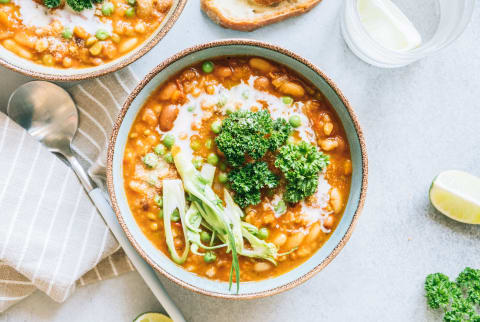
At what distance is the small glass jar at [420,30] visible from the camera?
2.85 m

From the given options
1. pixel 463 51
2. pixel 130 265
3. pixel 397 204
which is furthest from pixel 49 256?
pixel 463 51

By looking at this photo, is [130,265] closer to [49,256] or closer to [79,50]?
[49,256]

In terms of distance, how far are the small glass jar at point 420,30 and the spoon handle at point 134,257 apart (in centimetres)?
177

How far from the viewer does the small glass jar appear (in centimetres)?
285

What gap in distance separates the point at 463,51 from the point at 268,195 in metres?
1.55

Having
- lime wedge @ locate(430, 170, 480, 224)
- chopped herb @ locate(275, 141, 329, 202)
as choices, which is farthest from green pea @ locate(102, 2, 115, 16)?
lime wedge @ locate(430, 170, 480, 224)

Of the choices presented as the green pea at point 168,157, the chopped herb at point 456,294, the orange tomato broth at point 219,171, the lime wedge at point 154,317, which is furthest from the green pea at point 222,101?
the chopped herb at point 456,294

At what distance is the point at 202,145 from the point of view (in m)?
2.76

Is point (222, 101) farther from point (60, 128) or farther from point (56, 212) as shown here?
point (56, 212)

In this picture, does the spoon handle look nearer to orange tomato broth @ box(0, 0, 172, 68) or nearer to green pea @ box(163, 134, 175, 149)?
green pea @ box(163, 134, 175, 149)

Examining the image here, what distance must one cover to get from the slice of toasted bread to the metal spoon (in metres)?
1.03

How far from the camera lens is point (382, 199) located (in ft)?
10.1

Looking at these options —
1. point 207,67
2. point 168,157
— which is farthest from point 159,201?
point 207,67

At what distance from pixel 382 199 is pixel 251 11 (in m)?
1.42
